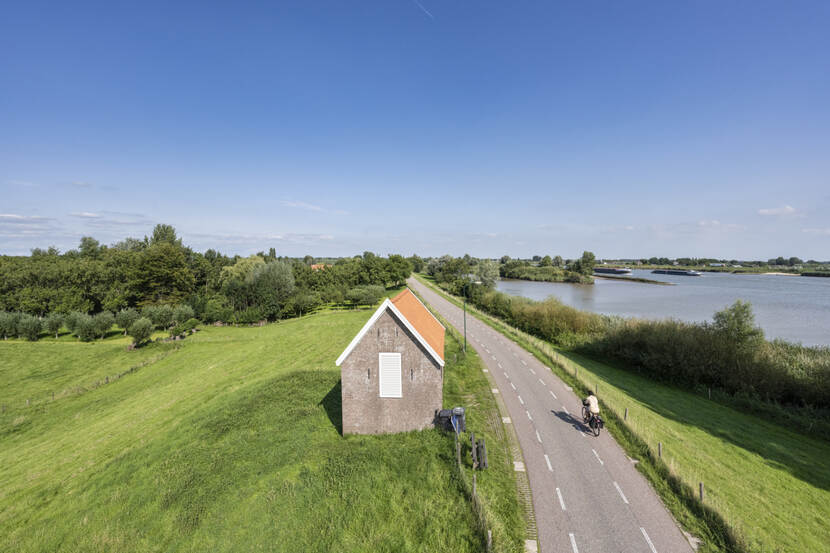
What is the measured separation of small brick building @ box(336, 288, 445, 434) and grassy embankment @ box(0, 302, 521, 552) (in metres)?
0.86

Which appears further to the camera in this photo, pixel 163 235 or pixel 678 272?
pixel 678 272

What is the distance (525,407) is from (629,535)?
28.4ft

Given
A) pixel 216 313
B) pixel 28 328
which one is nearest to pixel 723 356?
pixel 216 313

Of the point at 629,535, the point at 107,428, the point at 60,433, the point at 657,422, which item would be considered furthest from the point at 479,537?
the point at 60,433

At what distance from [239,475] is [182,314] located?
56.6 meters

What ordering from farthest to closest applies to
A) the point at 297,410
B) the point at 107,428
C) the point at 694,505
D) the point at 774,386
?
1. the point at 774,386
2. the point at 107,428
3. the point at 297,410
4. the point at 694,505

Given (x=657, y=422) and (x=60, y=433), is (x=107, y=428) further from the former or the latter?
(x=657, y=422)

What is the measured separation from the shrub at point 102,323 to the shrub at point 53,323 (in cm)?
887

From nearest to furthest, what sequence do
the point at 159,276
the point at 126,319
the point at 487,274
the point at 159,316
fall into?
the point at 126,319 < the point at 159,316 < the point at 159,276 < the point at 487,274

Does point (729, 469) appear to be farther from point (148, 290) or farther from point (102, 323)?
point (148, 290)

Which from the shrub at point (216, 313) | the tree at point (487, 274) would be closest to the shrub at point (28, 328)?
the shrub at point (216, 313)

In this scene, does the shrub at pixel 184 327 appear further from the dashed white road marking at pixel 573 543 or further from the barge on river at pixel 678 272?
the barge on river at pixel 678 272

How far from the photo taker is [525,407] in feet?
59.6

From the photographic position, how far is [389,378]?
14.5 meters
